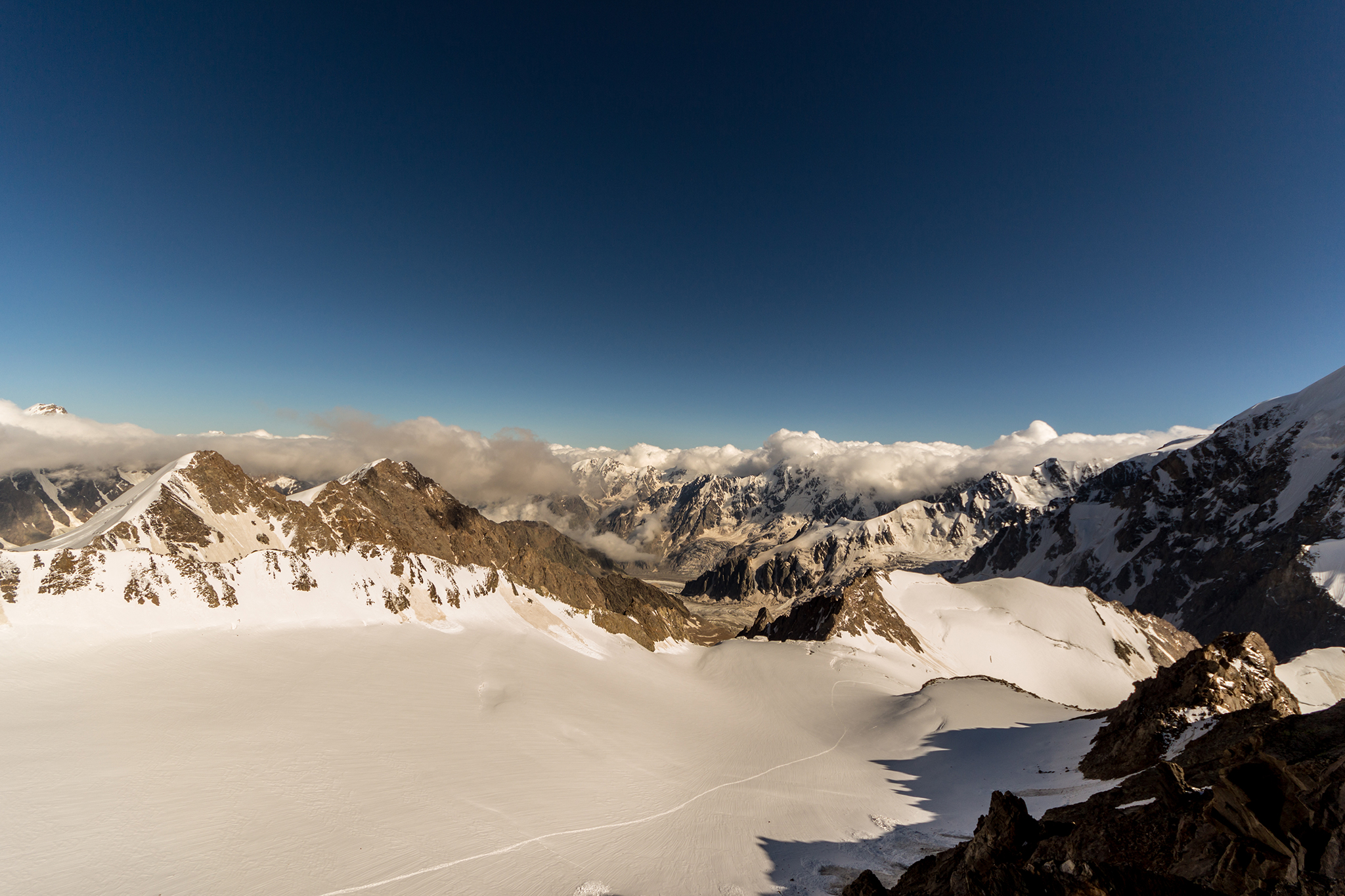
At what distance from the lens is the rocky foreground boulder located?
8.56 meters

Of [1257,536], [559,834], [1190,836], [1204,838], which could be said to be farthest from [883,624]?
[1257,536]

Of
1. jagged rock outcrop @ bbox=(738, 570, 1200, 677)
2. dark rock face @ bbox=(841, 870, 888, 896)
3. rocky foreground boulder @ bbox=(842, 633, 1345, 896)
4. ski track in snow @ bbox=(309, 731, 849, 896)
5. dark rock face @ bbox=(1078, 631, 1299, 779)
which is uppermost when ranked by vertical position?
rocky foreground boulder @ bbox=(842, 633, 1345, 896)

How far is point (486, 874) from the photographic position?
67.8 feet

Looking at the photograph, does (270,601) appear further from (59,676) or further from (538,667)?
(538,667)

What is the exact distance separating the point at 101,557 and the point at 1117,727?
3086 inches

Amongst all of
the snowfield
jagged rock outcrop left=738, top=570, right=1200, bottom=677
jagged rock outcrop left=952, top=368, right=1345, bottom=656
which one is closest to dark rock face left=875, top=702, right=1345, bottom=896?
the snowfield

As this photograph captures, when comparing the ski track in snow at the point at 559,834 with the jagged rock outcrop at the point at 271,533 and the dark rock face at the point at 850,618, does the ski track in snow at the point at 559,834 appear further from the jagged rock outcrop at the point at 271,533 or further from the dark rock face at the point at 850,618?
the dark rock face at the point at 850,618

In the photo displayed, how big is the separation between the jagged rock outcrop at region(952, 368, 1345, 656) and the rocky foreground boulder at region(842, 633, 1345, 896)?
152491 millimetres

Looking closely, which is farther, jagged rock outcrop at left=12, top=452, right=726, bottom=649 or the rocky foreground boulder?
jagged rock outcrop at left=12, top=452, right=726, bottom=649

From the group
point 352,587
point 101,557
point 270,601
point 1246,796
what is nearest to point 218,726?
point 270,601

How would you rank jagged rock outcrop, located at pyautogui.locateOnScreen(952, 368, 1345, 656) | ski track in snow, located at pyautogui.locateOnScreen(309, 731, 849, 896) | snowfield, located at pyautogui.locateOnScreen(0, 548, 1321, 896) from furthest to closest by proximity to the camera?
1. jagged rock outcrop, located at pyautogui.locateOnScreen(952, 368, 1345, 656)
2. snowfield, located at pyautogui.locateOnScreen(0, 548, 1321, 896)
3. ski track in snow, located at pyautogui.locateOnScreen(309, 731, 849, 896)

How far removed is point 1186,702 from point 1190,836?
2632 centimetres

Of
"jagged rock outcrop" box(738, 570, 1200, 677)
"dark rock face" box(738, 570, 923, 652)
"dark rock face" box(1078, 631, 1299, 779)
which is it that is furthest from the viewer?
"jagged rock outcrop" box(738, 570, 1200, 677)

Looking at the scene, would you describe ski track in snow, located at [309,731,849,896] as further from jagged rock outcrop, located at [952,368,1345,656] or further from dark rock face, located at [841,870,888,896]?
jagged rock outcrop, located at [952,368,1345,656]
